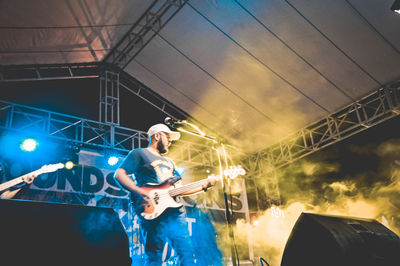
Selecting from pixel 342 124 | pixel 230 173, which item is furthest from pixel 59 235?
pixel 342 124

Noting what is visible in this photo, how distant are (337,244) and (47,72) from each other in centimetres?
716

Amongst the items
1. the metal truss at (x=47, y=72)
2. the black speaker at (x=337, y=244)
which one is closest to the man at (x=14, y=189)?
the metal truss at (x=47, y=72)

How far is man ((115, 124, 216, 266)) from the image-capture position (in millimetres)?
2711

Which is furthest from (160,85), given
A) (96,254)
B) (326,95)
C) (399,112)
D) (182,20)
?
(96,254)

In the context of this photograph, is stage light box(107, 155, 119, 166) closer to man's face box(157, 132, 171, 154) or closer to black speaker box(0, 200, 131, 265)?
man's face box(157, 132, 171, 154)

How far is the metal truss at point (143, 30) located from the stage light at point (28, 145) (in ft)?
8.67

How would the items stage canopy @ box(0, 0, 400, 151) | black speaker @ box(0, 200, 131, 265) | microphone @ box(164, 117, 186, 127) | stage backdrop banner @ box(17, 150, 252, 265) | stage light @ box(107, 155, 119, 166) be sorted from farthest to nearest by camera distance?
stage light @ box(107, 155, 119, 166) → stage backdrop banner @ box(17, 150, 252, 265) → stage canopy @ box(0, 0, 400, 151) → microphone @ box(164, 117, 186, 127) → black speaker @ box(0, 200, 131, 265)

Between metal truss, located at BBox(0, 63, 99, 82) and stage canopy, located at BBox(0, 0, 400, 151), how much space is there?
0.54 feet

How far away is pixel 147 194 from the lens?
118 inches

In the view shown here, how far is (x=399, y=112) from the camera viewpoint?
20.8 ft

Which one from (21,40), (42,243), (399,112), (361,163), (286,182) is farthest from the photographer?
(286,182)

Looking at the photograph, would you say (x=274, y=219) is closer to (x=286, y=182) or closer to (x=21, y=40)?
(x=286, y=182)

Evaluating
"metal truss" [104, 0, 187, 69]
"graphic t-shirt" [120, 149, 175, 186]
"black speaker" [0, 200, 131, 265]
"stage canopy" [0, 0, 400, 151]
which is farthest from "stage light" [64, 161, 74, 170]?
"black speaker" [0, 200, 131, 265]

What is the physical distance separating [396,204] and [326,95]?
281cm
